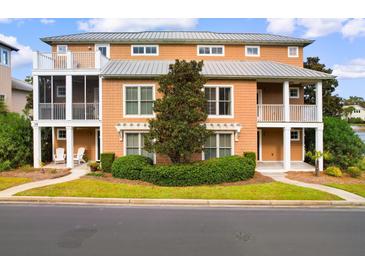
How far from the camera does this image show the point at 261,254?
604cm

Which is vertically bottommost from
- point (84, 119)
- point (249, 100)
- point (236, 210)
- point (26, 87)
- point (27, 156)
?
point (236, 210)

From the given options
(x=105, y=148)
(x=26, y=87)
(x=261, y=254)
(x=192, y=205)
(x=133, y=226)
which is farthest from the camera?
(x=26, y=87)

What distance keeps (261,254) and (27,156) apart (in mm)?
16925

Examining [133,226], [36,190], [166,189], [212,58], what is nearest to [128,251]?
[133,226]

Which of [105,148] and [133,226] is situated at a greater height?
[105,148]

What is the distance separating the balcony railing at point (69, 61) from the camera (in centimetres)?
1788

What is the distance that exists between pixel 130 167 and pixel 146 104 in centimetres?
498

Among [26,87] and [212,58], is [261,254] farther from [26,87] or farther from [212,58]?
[26,87]

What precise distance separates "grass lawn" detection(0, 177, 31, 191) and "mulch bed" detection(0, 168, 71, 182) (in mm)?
443

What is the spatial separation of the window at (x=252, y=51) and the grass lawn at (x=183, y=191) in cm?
1243

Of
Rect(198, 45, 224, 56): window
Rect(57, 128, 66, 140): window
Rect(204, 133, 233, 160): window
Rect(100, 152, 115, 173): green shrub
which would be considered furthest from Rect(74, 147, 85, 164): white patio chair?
Rect(198, 45, 224, 56): window

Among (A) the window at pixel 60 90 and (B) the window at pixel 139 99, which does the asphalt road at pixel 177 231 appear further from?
(A) the window at pixel 60 90

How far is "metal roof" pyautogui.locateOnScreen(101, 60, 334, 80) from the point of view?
17.4 m

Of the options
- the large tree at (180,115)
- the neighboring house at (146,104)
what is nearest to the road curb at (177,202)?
the large tree at (180,115)
